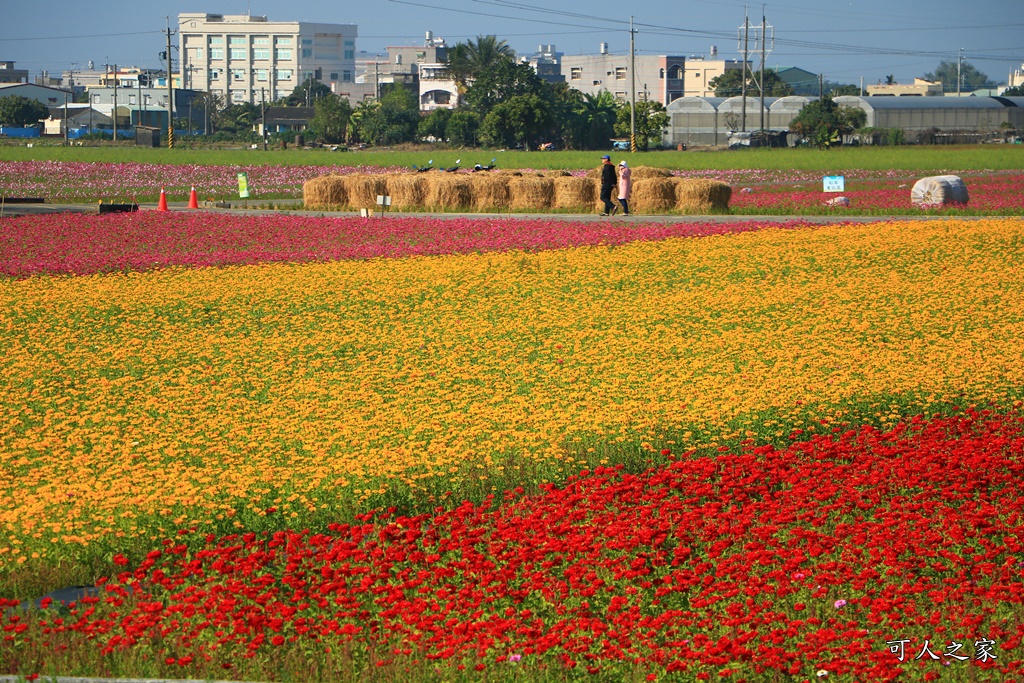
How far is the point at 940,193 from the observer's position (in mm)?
35438

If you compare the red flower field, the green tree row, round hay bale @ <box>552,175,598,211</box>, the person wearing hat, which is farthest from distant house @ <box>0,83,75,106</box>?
the red flower field

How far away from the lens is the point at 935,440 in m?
11.1

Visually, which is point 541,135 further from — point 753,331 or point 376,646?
point 376,646

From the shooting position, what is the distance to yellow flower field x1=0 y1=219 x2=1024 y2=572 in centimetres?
1033

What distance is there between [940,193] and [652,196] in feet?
27.2

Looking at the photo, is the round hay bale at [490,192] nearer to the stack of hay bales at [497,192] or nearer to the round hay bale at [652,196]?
the stack of hay bales at [497,192]

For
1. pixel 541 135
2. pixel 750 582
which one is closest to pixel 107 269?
pixel 750 582

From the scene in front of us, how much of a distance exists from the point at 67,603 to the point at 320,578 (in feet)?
5.56

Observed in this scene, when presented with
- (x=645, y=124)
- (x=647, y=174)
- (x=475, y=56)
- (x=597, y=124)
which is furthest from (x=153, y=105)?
(x=647, y=174)

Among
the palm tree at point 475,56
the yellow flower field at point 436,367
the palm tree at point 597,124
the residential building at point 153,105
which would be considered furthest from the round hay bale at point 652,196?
the residential building at point 153,105

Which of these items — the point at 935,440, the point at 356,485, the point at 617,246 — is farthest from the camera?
the point at 617,246

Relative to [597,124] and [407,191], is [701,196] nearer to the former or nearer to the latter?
[407,191]

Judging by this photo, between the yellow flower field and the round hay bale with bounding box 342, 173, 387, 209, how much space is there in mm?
14641

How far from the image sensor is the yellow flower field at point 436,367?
10328mm
